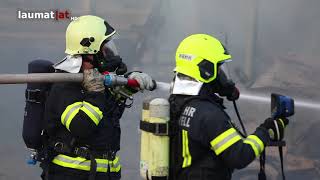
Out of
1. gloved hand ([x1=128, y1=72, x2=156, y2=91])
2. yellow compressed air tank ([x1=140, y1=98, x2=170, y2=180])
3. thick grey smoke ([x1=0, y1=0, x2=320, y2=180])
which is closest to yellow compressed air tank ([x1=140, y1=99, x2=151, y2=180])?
yellow compressed air tank ([x1=140, y1=98, x2=170, y2=180])

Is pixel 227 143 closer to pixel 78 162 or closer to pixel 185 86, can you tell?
pixel 185 86

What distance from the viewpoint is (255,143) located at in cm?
287

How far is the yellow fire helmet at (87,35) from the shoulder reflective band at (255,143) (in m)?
1.17

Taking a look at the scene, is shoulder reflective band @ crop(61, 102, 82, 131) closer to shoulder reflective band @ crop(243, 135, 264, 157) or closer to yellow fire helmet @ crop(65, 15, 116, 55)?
yellow fire helmet @ crop(65, 15, 116, 55)

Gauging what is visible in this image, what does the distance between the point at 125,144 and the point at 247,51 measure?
1.68 meters

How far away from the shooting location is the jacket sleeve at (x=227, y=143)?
9.17 ft

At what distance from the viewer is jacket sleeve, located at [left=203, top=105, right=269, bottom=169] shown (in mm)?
2795

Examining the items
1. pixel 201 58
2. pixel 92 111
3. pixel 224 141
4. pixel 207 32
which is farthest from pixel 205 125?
pixel 207 32

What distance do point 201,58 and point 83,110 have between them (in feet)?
2.59

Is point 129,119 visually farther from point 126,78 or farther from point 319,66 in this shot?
point 126,78

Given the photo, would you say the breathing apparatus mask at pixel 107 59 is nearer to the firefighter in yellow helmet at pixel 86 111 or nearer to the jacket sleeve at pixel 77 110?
the firefighter in yellow helmet at pixel 86 111

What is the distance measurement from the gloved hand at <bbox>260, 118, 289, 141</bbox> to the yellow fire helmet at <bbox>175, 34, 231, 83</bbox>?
38cm

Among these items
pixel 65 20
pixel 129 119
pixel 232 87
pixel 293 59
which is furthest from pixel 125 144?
pixel 232 87

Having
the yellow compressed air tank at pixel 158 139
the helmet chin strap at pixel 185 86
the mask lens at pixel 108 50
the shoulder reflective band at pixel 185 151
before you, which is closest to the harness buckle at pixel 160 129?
the yellow compressed air tank at pixel 158 139
